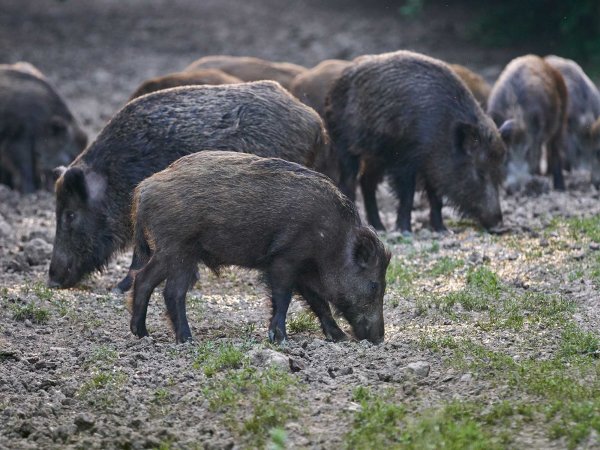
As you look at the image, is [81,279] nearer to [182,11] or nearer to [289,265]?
[289,265]

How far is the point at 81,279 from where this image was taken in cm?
898

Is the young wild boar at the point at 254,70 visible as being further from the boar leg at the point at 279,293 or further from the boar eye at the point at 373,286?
the boar leg at the point at 279,293

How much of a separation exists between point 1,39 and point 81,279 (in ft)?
44.8

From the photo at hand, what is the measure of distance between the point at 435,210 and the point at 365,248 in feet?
13.8

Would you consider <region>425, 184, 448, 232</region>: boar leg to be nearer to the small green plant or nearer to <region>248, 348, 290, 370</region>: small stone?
the small green plant

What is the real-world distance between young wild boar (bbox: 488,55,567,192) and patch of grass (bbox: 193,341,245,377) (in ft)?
23.6

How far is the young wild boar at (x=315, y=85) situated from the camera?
39.2 ft

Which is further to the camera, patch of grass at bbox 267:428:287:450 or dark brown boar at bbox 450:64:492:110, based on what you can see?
dark brown boar at bbox 450:64:492:110

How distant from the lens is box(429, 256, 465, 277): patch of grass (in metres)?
8.70

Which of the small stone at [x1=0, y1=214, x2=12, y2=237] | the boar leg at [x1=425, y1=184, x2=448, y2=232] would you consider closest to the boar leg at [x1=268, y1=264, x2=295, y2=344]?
the boar leg at [x1=425, y1=184, x2=448, y2=232]

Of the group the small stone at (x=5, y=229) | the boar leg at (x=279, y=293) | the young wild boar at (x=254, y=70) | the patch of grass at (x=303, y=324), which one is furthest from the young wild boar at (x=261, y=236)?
the young wild boar at (x=254, y=70)

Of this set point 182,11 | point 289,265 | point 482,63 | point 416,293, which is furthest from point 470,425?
point 182,11

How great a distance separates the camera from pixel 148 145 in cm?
855

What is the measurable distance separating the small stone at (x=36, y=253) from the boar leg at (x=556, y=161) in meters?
6.11
